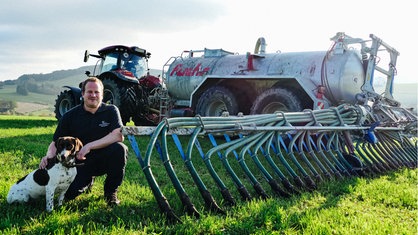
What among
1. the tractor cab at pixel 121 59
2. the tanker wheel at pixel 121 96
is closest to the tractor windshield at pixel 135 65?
the tractor cab at pixel 121 59

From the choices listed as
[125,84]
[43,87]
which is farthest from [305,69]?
[43,87]

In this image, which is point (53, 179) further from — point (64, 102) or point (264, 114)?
point (64, 102)

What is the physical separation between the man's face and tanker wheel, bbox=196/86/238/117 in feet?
14.3

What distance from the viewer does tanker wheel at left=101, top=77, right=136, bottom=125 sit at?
8.61 m

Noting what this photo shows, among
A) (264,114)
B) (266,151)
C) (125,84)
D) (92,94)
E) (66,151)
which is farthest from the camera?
(125,84)

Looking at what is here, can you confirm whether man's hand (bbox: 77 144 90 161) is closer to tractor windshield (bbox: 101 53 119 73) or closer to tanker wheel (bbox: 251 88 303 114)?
tanker wheel (bbox: 251 88 303 114)

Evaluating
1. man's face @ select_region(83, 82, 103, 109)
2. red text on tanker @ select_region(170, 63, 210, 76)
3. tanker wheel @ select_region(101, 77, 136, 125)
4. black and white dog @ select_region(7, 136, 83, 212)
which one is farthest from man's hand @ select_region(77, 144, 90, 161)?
tanker wheel @ select_region(101, 77, 136, 125)

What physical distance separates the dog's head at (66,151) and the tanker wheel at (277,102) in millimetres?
4463

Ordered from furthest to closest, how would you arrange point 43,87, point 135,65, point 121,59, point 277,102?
point 43,87
point 135,65
point 121,59
point 277,102

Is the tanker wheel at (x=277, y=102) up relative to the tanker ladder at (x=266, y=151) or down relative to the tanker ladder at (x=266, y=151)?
up

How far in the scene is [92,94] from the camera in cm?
325

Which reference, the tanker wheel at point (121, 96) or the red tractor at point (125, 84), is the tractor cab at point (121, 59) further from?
the tanker wheel at point (121, 96)

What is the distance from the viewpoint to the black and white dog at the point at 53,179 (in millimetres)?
2863

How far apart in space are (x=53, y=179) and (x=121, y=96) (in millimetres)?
5897
